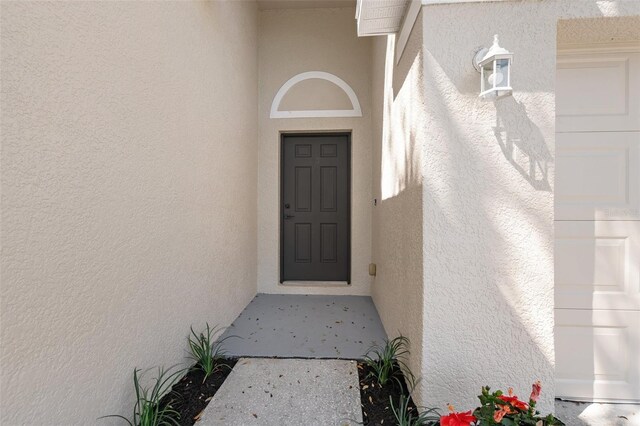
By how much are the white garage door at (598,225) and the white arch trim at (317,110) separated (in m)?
2.50

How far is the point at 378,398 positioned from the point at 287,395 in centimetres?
62

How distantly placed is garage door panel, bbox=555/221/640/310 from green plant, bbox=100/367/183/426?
2.61 metres

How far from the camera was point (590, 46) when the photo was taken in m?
1.95

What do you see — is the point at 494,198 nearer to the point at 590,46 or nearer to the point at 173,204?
the point at 590,46

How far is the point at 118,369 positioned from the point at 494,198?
7.48ft

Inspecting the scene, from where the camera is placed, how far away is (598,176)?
1.98 metres

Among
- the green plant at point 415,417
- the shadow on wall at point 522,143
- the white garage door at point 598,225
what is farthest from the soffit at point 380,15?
the green plant at point 415,417

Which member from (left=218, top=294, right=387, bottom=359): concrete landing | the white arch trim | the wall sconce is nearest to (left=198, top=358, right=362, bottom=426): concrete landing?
(left=218, top=294, right=387, bottom=359): concrete landing

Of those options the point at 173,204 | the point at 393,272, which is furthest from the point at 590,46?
the point at 173,204

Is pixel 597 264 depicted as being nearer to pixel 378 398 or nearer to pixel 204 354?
pixel 378 398

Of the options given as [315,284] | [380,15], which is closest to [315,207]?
[315,284]

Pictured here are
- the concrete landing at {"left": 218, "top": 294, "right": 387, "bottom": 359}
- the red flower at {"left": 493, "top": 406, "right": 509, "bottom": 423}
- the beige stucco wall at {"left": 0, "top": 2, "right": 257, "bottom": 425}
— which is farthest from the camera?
the concrete landing at {"left": 218, "top": 294, "right": 387, "bottom": 359}

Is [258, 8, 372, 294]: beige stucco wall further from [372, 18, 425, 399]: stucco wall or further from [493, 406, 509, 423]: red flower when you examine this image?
[493, 406, 509, 423]: red flower

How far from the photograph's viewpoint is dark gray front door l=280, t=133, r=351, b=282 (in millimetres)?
4320
